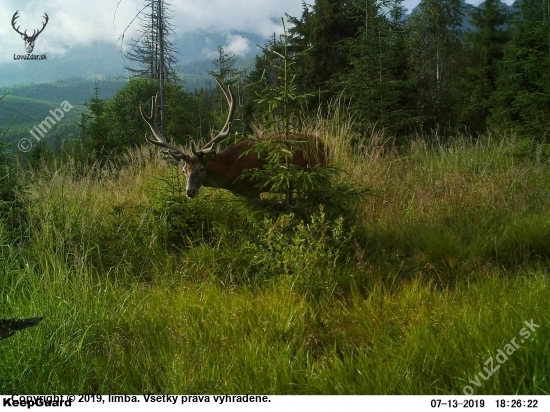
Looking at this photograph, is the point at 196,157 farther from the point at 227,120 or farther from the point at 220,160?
the point at 227,120

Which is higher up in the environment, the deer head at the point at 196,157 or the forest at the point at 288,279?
the deer head at the point at 196,157

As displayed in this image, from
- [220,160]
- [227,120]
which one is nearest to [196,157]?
[220,160]

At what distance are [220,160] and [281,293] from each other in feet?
8.23

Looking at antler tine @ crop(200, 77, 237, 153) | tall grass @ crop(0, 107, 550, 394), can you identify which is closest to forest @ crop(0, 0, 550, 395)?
tall grass @ crop(0, 107, 550, 394)

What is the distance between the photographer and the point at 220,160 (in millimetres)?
5582

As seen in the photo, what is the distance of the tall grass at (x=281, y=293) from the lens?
2.55m

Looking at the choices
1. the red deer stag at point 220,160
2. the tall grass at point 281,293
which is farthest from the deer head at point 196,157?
the tall grass at point 281,293

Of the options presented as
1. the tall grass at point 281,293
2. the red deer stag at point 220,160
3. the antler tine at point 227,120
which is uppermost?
the antler tine at point 227,120

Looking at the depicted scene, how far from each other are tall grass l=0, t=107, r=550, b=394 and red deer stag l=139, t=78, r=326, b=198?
0.30 meters

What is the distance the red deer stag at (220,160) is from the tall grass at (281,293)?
0.30 m

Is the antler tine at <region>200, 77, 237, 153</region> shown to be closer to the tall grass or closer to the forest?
the forest

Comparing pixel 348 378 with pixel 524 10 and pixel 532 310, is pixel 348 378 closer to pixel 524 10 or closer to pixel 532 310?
pixel 532 310

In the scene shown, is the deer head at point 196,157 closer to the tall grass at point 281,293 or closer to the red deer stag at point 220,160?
the red deer stag at point 220,160

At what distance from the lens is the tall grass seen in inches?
101
